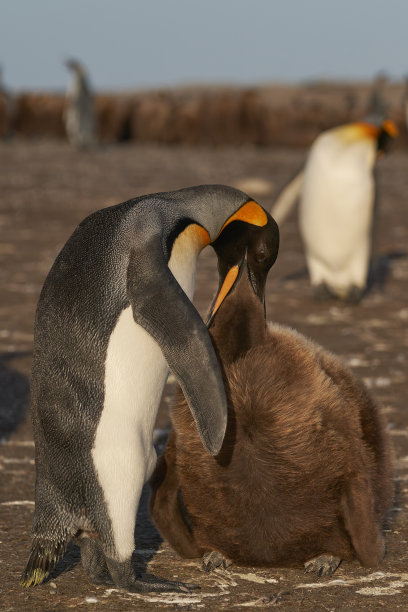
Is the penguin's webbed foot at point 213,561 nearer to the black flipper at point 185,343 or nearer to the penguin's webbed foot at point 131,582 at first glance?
the penguin's webbed foot at point 131,582

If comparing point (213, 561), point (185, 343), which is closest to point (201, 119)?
point (213, 561)

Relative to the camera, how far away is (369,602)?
2984 millimetres

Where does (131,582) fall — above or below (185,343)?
below

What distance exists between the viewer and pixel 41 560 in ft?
9.96

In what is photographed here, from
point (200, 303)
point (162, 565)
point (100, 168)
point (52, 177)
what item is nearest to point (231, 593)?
point (162, 565)

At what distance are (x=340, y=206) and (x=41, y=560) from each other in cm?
609

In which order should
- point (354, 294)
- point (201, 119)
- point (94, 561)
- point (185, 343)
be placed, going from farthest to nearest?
point (201, 119) → point (354, 294) → point (94, 561) → point (185, 343)

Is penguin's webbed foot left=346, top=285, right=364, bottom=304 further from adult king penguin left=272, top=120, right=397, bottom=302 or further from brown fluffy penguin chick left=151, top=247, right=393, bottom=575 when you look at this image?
brown fluffy penguin chick left=151, top=247, right=393, bottom=575

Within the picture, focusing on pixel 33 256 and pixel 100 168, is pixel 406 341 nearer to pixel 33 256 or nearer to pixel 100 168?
pixel 33 256

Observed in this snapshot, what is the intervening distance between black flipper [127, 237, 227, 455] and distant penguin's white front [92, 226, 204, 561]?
0.35 ft

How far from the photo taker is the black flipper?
2.83 metres

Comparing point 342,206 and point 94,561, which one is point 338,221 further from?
point 94,561

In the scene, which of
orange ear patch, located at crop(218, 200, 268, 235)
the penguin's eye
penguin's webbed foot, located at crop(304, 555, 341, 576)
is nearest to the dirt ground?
penguin's webbed foot, located at crop(304, 555, 341, 576)

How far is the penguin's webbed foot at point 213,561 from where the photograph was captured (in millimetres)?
3221
